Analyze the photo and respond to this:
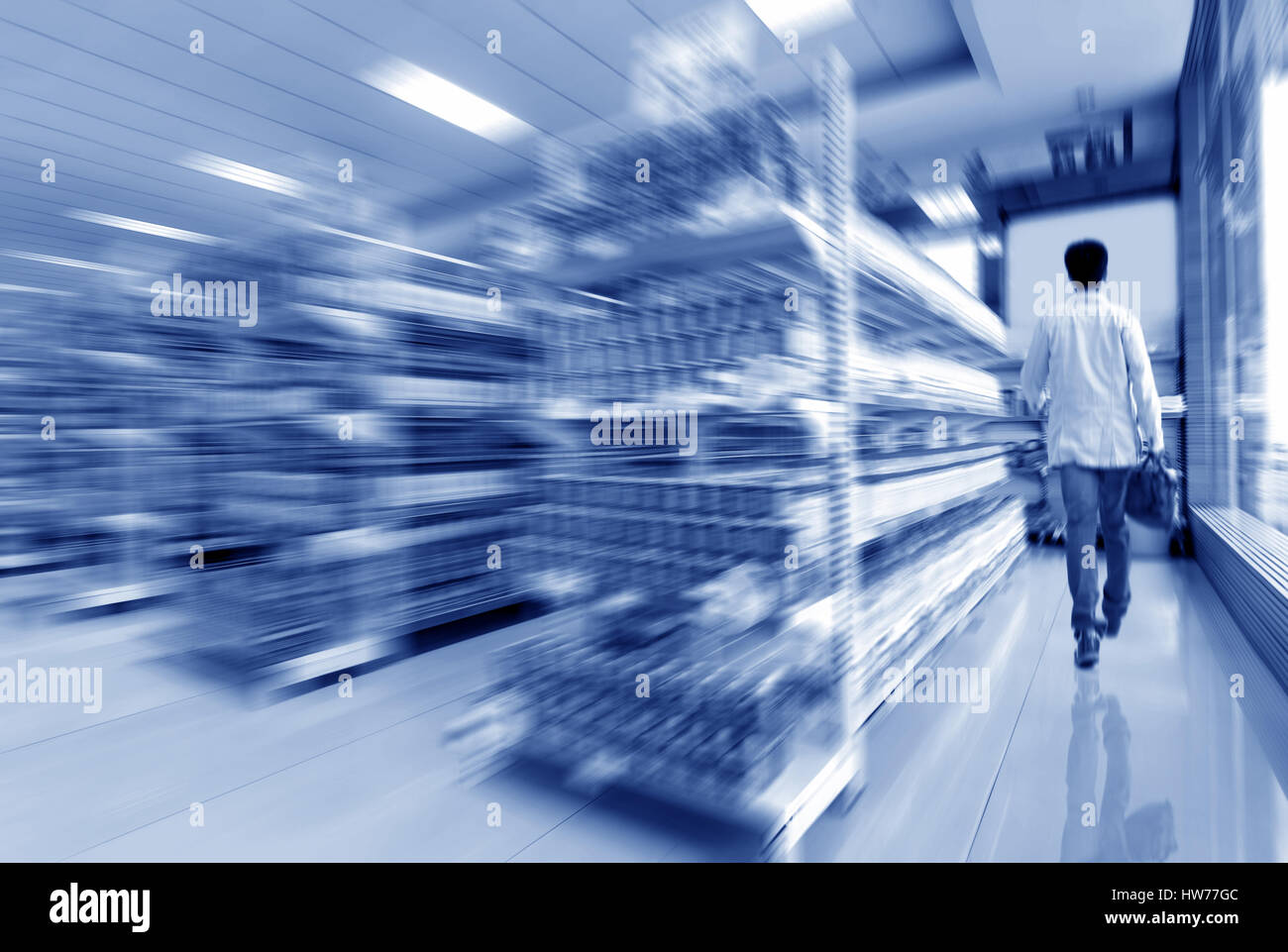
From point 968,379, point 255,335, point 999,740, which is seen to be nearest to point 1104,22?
point 968,379

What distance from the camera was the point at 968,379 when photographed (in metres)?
3.39

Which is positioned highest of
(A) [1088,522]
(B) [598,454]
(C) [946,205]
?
(C) [946,205]

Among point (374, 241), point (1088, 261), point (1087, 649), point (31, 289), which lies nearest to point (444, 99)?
point (374, 241)

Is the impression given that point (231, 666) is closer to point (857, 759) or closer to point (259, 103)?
point (857, 759)

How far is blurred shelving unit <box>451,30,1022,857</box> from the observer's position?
4.83 feet

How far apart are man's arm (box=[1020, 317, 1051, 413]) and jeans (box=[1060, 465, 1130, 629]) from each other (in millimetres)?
287

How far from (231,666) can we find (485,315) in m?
1.59

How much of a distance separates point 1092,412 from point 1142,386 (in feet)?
0.54

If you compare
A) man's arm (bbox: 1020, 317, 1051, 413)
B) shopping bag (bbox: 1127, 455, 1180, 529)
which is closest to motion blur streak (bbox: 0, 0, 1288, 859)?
man's arm (bbox: 1020, 317, 1051, 413)

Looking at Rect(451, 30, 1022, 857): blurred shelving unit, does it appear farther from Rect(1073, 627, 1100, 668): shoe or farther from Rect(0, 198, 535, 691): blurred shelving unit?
Rect(1073, 627, 1100, 668): shoe

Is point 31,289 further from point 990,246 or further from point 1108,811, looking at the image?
point 990,246

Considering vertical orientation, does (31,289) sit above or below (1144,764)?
above

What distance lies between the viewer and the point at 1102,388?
91.9 inches
